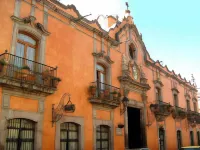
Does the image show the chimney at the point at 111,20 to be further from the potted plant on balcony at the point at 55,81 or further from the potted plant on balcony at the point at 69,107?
the potted plant on balcony at the point at 69,107

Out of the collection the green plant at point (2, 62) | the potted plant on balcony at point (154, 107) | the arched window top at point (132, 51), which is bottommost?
the potted plant on balcony at point (154, 107)

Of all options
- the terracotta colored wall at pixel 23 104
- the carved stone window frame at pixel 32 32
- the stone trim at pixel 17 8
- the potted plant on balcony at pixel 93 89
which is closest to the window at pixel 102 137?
the potted plant on balcony at pixel 93 89

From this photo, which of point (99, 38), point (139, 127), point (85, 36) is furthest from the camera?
point (139, 127)

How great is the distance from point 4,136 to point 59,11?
6.63 metres

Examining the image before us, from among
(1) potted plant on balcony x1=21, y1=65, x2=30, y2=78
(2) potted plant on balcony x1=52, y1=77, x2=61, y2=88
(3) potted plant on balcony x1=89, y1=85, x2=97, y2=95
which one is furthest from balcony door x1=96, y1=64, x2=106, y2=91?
(1) potted plant on balcony x1=21, y1=65, x2=30, y2=78

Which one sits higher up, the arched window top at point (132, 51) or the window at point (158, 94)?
the arched window top at point (132, 51)

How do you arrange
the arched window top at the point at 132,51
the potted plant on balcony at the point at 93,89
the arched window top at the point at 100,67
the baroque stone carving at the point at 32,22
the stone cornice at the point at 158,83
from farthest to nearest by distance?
the stone cornice at the point at 158,83
the arched window top at the point at 132,51
the arched window top at the point at 100,67
the potted plant on balcony at the point at 93,89
the baroque stone carving at the point at 32,22

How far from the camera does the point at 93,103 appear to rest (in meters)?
13.2

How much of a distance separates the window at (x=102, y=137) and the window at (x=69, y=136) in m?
1.62

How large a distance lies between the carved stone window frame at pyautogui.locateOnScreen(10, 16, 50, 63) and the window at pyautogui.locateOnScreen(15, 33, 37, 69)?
241 millimetres

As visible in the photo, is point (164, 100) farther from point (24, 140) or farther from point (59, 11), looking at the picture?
point (24, 140)

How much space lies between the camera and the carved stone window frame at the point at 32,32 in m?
10.2

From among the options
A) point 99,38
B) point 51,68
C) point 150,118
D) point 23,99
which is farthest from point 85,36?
point 150,118

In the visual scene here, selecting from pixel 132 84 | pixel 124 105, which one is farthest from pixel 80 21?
pixel 132 84
